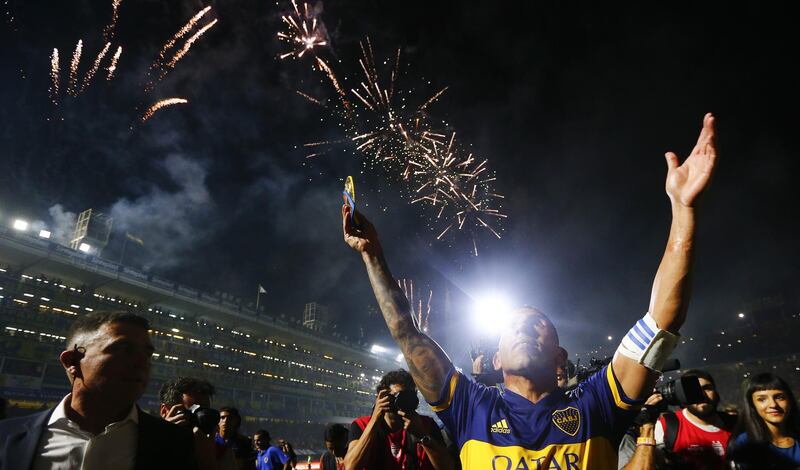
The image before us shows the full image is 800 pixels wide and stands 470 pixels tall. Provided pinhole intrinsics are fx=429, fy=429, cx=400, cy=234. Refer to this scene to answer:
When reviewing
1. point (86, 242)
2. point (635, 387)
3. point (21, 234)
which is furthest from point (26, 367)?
point (635, 387)

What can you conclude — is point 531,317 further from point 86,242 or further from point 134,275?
point 86,242

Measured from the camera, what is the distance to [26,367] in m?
41.7

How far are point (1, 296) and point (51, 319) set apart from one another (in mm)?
→ 4812

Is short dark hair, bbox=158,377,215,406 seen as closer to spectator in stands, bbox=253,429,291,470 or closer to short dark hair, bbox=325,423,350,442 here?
short dark hair, bbox=325,423,350,442

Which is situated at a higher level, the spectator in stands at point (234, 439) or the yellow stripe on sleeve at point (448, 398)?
the yellow stripe on sleeve at point (448, 398)

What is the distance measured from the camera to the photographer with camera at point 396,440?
3.56 metres

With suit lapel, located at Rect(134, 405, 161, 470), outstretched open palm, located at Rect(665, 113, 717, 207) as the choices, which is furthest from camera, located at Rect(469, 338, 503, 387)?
suit lapel, located at Rect(134, 405, 161, 470)

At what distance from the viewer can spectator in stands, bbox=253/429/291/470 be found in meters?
7.88

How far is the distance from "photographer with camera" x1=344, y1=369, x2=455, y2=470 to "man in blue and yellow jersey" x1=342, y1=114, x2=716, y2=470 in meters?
0.88

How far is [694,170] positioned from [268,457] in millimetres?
8309

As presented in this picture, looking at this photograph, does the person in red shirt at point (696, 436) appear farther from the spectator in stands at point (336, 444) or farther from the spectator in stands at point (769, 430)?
the spectator in stands at point (336, 444)

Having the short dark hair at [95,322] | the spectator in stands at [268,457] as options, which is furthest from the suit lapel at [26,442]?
the spectator in stands at [268,457]

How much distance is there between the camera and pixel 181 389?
195 inches

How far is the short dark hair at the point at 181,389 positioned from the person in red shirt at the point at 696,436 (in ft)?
16.4
